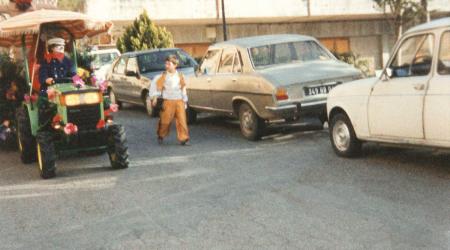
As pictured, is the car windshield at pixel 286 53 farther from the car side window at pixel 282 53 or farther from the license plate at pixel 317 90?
the license plate at pixel 317 90

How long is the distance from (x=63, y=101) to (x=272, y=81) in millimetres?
3465

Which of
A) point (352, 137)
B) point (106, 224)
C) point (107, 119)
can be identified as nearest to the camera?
point (106, 224)

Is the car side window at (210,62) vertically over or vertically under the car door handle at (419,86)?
over

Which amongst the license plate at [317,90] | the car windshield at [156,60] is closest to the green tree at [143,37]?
the car windshield at [156,60]

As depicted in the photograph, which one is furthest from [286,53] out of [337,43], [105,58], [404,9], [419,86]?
[337,43]

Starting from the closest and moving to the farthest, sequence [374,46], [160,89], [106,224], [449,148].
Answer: [106,224] < [449,148] < [160,89] < [374,46]

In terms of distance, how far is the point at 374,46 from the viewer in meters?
40.9

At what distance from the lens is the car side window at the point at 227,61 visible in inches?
481

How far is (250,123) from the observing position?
37.3 ft

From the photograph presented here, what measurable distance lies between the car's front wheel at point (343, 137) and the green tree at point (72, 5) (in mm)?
18337

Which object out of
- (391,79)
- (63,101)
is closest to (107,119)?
(63,101)

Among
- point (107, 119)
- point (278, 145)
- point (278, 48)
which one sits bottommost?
point (278, 145)

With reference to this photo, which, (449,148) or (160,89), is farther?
(160,89)

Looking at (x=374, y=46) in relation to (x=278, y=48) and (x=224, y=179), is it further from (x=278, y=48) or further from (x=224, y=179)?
(x=224, y=179)
